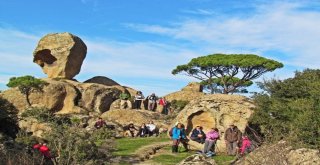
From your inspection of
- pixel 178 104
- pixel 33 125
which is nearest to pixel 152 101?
pixel 178 104

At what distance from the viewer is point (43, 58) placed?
161ft

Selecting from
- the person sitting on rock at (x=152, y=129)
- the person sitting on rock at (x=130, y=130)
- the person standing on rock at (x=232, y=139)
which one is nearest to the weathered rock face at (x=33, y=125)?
the person sitting on rock at (x=130, y=130)

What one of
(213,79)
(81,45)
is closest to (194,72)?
(213,79)

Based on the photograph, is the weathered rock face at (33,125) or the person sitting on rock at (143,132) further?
the person sitting on rock at (143,132)

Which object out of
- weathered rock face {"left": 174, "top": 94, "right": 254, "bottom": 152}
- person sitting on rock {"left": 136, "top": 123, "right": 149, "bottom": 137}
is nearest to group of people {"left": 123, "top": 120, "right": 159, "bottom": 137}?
person sitting on rock {"left": 136, "top": 123, "right": 149, "bottom": 137}

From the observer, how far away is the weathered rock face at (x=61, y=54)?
46.6m

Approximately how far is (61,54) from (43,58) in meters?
3.39

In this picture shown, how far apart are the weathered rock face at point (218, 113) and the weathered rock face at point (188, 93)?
2544 cm

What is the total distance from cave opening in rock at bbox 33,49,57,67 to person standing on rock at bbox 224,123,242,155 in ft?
104

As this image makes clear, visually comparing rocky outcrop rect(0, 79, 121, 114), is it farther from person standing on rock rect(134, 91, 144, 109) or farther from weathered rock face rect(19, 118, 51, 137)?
weathered rock face rect(19, 118, 51, 137)

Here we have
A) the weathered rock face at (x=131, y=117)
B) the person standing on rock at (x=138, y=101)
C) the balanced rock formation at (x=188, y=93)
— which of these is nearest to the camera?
the weathered rock face at (x=131, y=117)

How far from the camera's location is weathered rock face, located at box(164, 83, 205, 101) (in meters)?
49.8

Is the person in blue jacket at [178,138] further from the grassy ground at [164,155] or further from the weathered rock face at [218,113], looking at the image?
the weathered rock face at [218,113]

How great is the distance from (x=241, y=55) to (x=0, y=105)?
33.1 m
